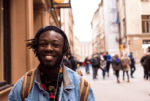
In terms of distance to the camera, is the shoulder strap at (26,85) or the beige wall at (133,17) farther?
the beige wall at (133,17)

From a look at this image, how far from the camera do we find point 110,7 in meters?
35.1

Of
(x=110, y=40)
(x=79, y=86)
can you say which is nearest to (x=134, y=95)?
(x=79, y=86)

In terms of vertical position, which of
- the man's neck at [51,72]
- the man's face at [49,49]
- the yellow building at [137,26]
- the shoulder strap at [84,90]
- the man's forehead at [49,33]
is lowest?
the shoulder strap at [84,90]

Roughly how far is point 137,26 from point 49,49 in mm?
26101

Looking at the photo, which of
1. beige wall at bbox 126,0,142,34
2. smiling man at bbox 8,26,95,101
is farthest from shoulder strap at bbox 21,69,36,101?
beige wall at bbox 126,0,142,34

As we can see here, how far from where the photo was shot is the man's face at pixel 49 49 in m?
1.58

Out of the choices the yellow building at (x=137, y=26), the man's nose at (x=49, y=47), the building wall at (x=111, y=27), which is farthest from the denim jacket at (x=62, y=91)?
the building wall at (x=111, y=27)

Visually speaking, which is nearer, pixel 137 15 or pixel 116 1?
pixel 137 15

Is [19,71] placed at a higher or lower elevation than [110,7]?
lower

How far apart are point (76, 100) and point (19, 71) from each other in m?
3.64

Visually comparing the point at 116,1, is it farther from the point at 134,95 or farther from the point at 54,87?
the point at 54,87

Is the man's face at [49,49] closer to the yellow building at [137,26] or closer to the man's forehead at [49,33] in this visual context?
the man's forehead at [49,33]

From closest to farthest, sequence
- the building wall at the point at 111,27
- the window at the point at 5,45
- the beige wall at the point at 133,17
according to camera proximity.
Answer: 1. the window at the point at 5,45
2. the beige wall at the point at 133,17
3. the building wall at the point at 111,27

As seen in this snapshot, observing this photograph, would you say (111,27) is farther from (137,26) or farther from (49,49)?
(49,49)
